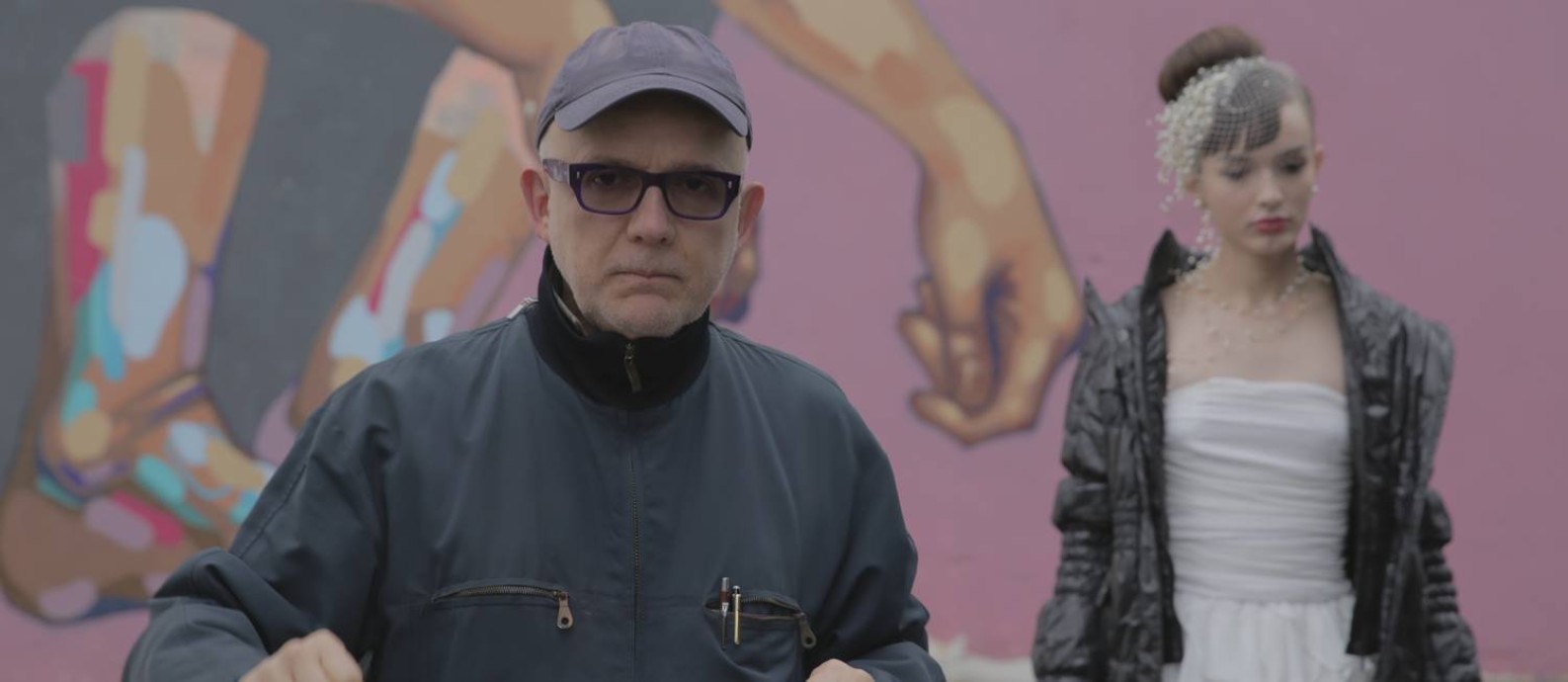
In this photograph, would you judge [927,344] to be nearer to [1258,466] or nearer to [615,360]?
[1258,466]

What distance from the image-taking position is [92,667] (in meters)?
5.48

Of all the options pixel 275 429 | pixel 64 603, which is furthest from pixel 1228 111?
pixel 64 603

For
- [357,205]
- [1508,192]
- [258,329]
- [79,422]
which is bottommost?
[79,422]

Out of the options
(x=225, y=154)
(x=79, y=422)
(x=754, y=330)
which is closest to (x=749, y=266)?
(x=754, y=330)

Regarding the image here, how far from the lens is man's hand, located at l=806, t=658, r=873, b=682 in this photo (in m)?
1.84

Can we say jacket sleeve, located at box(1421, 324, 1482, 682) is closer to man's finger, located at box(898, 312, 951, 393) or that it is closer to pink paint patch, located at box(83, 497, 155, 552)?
man's finger, located at box(898, 312, 951, 393)

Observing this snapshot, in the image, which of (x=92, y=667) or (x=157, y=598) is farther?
(x=92, y=667)

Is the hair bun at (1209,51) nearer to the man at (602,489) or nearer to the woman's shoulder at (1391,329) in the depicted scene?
the woman's shoulder at (1391,329)

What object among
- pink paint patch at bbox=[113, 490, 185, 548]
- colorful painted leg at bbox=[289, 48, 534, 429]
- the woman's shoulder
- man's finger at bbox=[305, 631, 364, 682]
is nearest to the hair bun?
the woman's shoulder

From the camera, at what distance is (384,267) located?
5.56 meters

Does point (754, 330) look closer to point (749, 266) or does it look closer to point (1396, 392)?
point (749, 266)

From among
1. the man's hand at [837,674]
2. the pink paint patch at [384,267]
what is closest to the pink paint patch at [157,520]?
the pink paint patch at [384,267]

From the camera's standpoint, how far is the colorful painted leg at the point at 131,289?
218 inches

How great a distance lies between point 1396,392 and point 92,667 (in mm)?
3870
